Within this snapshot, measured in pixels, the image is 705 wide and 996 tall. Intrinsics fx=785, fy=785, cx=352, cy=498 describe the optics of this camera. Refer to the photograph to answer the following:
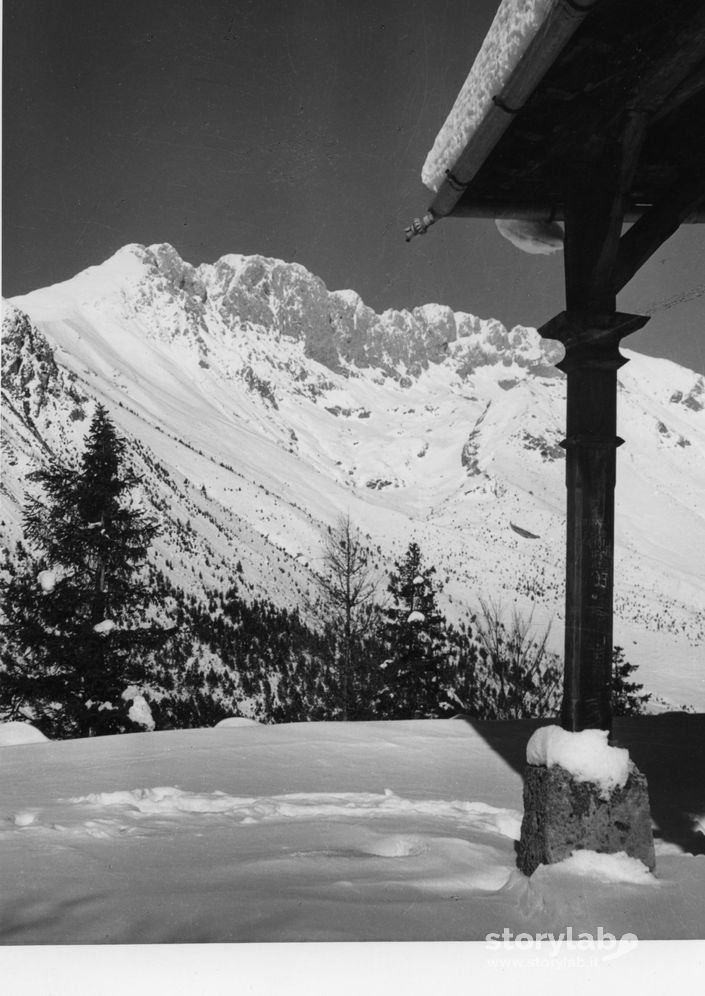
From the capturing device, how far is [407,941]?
123 inches

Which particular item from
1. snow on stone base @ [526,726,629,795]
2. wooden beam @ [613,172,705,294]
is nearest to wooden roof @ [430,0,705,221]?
wooden beam @ [613,172,705,294]

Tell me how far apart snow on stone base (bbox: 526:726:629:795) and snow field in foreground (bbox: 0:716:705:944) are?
12.1 inches

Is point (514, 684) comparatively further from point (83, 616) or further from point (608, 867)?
point (608, 867)

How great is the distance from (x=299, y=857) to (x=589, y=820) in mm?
1274

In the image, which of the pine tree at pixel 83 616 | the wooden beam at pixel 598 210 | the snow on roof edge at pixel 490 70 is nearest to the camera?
the snow on roof edge at pixel 490 70

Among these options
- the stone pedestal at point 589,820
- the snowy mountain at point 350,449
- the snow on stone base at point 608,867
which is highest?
the snowy mountain at point 350,449

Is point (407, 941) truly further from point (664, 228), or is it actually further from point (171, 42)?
point (171, 42)

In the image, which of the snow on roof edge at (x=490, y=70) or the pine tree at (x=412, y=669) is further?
the pine tree at (x=412, y=669)

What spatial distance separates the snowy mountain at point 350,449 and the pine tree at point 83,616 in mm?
4574

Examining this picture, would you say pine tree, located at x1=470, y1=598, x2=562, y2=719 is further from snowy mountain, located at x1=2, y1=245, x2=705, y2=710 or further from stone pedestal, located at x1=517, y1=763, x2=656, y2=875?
stone pedestal, located at x1=517, y1=763, x2=656, y2=875

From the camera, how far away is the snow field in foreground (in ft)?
9.82

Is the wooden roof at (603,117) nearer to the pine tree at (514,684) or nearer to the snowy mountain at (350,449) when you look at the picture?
the snowy mountain at (350,449)

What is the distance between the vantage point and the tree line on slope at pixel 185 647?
11438 millimetres

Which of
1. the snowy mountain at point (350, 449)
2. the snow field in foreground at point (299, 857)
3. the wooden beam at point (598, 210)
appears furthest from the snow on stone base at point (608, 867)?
the snowy mountain at point (350, 449)
